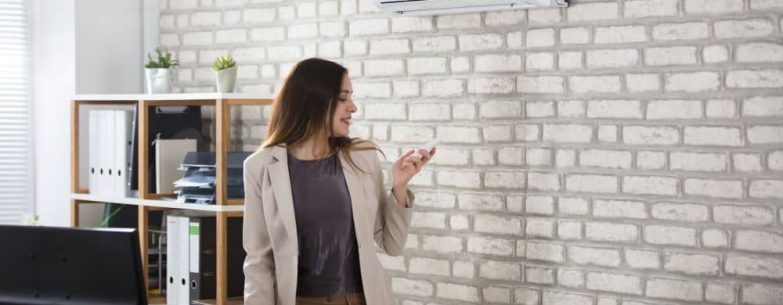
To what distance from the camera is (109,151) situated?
14.0 feet

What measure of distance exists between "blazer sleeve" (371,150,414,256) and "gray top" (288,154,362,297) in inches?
5.3

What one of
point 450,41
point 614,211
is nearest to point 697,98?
point 614,211

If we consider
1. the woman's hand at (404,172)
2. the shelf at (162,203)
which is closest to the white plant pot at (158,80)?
the shelf at (162,203)

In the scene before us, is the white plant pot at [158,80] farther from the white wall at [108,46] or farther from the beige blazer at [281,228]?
the beige blazer at [281,228]

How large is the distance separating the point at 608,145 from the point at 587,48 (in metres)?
0.31

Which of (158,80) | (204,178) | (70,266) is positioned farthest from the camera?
(158,80)

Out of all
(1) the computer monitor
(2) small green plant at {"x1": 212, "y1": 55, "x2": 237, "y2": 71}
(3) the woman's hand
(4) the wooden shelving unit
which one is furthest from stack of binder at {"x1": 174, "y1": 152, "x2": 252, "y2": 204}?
(1) the computer monitor

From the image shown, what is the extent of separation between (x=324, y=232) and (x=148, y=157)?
1.46m

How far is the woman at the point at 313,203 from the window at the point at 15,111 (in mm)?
1986

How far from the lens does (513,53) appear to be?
11.4 ft

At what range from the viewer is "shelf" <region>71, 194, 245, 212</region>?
386cm

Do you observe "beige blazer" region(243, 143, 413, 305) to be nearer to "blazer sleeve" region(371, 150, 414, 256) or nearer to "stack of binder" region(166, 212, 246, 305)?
"blazer sleeve" region(371, 150, 414, 256)

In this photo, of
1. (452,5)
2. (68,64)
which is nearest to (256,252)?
(452,5)

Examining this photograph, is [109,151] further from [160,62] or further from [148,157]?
[160,62]
